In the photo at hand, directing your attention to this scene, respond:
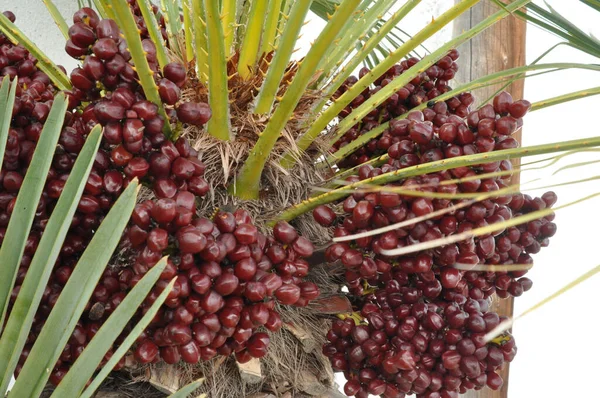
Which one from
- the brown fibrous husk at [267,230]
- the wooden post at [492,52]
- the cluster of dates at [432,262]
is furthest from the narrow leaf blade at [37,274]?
the wooden post at [492,52]

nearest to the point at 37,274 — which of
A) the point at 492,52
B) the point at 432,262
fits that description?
the point at 432,262

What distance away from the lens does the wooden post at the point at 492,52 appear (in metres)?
1.36

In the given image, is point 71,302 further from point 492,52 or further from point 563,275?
point 563,275

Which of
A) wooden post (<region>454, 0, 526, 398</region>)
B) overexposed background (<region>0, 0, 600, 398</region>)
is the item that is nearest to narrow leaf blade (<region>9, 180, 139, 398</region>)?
wooden post (<region>454, 0, 526, 398</region>)

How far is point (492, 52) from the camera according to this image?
1.37m

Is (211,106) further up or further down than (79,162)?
further up

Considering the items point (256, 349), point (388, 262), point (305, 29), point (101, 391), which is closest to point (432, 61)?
point (388, 262)

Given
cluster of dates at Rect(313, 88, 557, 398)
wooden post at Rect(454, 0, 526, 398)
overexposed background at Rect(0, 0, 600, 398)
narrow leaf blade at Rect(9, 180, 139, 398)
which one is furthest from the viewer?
overexposed background at Rect(0, 0, 600, 398)

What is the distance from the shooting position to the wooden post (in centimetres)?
136

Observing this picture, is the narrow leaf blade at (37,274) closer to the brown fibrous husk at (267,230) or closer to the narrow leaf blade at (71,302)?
the narrow leaf blade at (71,302)

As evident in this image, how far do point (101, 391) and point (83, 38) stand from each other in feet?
1.24

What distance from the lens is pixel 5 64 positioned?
2.30ft

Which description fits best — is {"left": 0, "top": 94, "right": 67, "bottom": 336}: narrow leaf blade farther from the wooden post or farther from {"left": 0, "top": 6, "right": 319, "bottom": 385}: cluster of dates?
the wooden post

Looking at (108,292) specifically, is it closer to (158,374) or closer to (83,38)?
(158,374)
